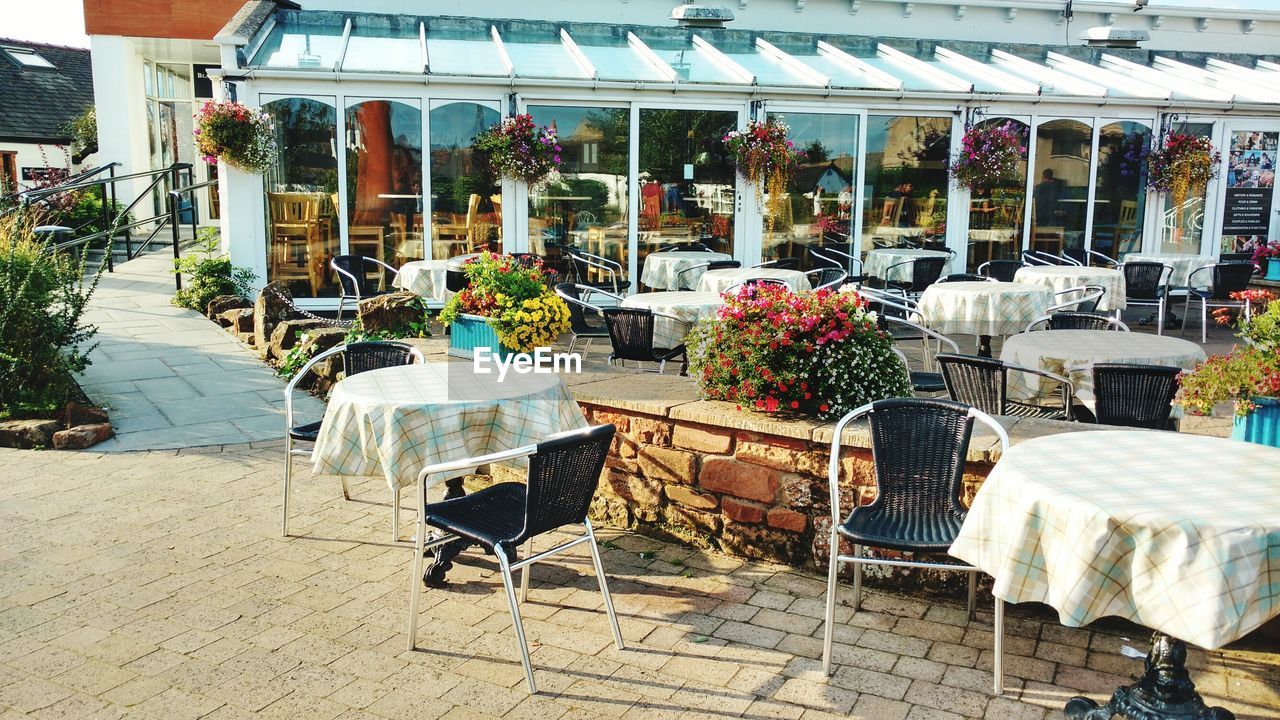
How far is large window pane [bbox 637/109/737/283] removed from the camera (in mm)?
11219

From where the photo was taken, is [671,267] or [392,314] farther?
[671,267]

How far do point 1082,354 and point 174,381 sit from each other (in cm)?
613

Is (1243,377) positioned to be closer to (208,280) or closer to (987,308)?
(987,308)

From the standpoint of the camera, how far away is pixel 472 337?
5.37m

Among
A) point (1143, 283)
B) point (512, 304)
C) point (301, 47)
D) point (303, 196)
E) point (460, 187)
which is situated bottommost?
point (1143, 283)

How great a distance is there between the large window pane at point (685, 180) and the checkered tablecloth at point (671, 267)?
60cm

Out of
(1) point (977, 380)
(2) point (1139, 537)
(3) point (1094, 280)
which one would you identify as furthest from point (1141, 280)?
(2) point (1139, 537)

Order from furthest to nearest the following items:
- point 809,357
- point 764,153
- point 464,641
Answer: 1. point 764,153
2. point 809,357
3. point 464,641

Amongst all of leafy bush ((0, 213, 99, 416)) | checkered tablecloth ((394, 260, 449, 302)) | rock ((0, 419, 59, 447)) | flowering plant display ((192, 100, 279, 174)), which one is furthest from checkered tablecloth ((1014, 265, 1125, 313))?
rock ((0, 419, 59, 447))

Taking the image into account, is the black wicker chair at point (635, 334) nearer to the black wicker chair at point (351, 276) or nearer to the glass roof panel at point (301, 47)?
the black wicker chair at point (351, 276)

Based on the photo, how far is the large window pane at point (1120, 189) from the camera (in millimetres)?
12562

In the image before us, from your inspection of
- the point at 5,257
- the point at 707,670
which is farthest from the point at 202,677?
the point at 5,257

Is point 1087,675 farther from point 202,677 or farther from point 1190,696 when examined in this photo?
point 202,677

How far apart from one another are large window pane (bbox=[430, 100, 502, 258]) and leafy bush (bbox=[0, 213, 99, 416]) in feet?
14.4
